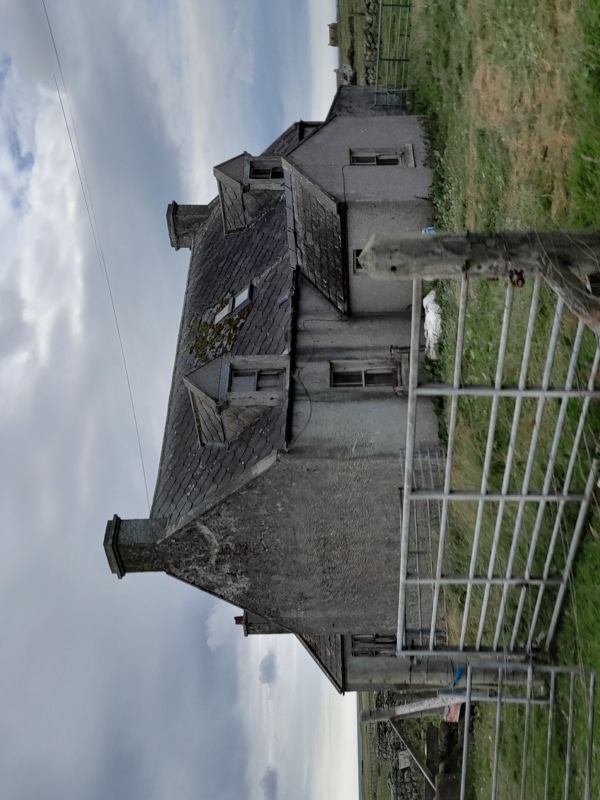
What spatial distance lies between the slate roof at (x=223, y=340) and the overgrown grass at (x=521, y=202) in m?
3.93

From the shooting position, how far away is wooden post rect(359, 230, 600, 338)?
5445mm

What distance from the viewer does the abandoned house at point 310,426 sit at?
12.3 m

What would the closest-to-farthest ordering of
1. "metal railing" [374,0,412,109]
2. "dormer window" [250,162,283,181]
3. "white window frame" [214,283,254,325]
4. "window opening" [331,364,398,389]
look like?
"window opening" [331,364,398,389]
"white window frame" [214,283,254,325]
"dormer window" [250,162,283,181]
"metal railing" [374,0,412,109]

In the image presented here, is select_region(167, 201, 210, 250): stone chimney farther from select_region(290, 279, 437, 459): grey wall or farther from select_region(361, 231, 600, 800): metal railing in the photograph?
select_region(361, 231, 600, 800): metal railing

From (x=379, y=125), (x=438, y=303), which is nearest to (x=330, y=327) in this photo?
(x=438, y=303)

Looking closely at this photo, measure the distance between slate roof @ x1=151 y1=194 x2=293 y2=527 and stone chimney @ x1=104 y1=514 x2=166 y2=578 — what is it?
1.48ft

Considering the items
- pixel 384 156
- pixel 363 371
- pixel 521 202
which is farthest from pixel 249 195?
pixel 521 202

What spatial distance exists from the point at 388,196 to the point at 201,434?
6672mm

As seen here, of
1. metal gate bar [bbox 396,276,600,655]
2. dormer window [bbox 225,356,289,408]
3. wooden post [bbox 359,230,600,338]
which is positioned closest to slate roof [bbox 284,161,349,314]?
dormer window [bbox 225,356,289,408]

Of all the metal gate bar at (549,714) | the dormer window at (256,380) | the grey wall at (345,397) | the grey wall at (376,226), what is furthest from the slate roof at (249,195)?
the metal gate bar at (549,714)

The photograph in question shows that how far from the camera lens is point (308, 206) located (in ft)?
48.1

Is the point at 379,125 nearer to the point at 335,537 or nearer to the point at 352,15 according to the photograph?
the point at 335,537

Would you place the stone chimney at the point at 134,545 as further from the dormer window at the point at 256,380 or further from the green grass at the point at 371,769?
the green grass at the point at 371,769

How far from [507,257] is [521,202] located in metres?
4.09
